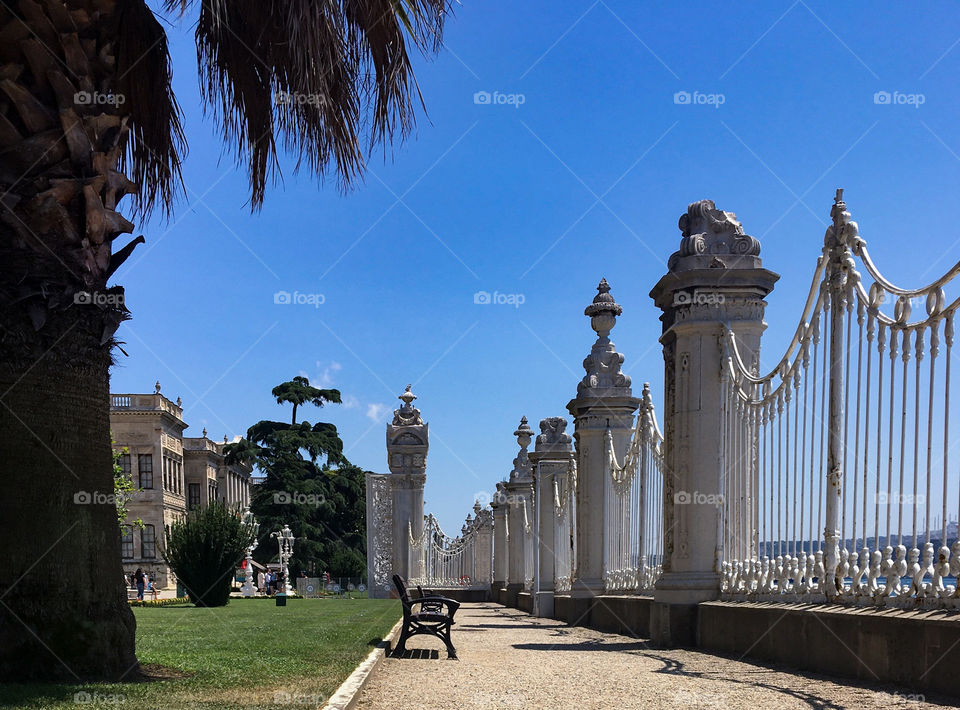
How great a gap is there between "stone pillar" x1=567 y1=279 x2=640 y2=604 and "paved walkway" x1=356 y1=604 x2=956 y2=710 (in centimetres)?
429

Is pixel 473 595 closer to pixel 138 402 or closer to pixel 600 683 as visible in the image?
pixel 600 683

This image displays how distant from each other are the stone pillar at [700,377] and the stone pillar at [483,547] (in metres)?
20.6

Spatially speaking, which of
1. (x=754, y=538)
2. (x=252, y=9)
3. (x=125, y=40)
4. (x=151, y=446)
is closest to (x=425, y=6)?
(x=252, y=9)

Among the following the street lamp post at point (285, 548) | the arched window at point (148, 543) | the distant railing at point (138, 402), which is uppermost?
the distant railing at point (138, 402)

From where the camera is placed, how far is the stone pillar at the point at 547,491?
61.4 feet

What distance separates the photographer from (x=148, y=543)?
218 feet

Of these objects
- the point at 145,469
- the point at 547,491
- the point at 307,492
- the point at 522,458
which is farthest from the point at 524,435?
the point at 145,469

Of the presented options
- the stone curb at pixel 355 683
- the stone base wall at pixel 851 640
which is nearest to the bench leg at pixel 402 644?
the stone curb at pixel 355 683

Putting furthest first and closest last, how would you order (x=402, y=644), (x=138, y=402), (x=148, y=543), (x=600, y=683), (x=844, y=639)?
(x=138, y=402) → (x=148, y=543) → (x=402, y=644) → (x=600, y=683) → (x=844, y=639)

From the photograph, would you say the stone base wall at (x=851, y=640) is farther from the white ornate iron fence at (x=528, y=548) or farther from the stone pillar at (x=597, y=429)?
the white ornate iron fence at (x=528, y=548)

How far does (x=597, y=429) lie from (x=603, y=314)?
168 cm

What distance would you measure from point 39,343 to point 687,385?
584 centimetres

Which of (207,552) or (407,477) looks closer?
(207,552)

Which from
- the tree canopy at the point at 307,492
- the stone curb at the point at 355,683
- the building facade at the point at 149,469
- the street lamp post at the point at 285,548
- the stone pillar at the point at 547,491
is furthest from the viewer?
the building facade at the point at 149,469
